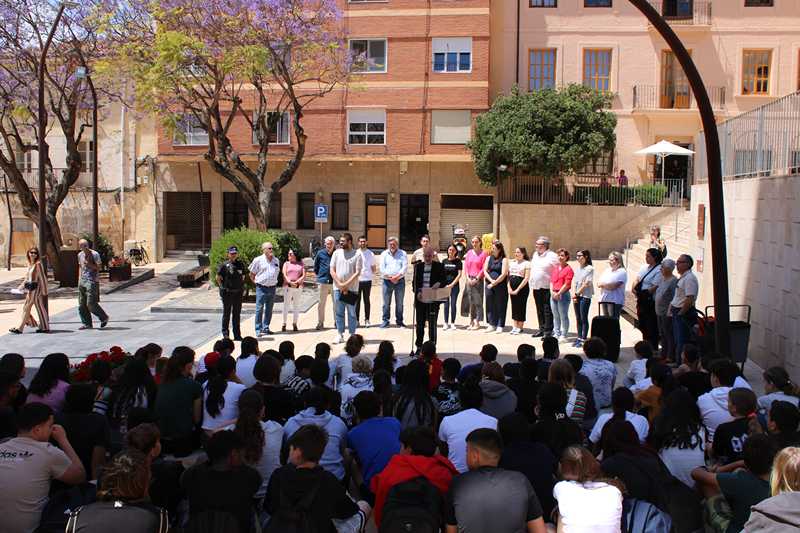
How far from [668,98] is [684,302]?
23594 millimetres

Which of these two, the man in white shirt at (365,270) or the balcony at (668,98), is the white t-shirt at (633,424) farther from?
the balcony at (668,98)

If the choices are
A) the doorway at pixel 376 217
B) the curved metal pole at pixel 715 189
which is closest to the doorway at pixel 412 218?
the doorway at pixel 376 217

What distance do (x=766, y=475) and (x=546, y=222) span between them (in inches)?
1021

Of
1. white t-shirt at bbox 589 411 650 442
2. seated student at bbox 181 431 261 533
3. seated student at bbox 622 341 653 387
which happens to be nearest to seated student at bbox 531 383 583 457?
white t-shirt at bbox 589 411 650 442

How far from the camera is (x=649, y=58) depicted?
32.7 meters

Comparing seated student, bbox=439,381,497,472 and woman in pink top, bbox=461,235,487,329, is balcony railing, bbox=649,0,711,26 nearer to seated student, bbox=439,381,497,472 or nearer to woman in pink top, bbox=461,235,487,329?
woman in pink top, bbox=461,235,487,329

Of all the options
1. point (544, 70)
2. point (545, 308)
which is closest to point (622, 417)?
point (545, 308)

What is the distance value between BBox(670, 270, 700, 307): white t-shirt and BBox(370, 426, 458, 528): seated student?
7240 millimetres

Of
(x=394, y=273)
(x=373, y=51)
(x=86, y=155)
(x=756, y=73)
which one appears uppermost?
(x=373, y=51)

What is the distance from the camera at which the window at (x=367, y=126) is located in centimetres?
3353

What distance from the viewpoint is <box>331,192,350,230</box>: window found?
34.8 metres

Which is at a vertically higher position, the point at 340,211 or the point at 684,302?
the point at 340,211

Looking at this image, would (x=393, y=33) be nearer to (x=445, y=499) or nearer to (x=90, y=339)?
(x=90, y=339)

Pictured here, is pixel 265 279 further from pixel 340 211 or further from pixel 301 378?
pixel 340 211
